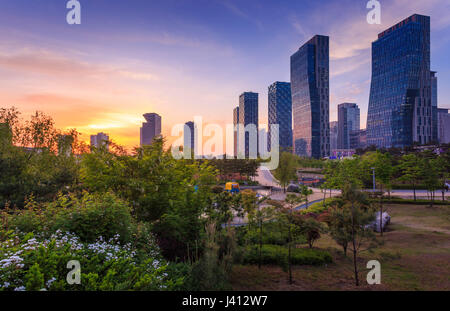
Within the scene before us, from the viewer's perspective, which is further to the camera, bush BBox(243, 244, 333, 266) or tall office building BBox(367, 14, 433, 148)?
tall office building BBox(367, 14, 433, 148)

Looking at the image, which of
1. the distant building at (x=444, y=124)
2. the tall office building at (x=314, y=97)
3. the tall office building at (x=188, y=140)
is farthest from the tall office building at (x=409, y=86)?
the tall office building at (x=188, y=140)

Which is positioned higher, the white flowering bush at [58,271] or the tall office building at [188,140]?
the tall office building at [188,140]

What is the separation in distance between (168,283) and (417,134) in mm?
134103

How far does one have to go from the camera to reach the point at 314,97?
12300 cm

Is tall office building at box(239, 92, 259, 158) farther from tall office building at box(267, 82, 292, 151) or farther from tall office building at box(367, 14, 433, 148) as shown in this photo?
tall office building at box(367, 14, 433, 148)

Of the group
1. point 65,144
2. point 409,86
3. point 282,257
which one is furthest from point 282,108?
point 282,257

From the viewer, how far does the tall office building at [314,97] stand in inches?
4882

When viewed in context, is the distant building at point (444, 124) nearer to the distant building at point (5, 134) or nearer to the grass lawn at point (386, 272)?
the grass lawn at point (386, 272)

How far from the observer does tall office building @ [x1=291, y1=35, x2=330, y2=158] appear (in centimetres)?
12400

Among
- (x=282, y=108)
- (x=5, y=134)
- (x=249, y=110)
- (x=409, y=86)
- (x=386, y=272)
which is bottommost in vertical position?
(x=386, y=272)

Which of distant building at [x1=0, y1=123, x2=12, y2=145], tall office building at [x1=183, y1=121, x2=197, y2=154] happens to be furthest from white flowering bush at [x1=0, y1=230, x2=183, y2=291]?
distant building at [x1=0, y1=123, x2=12, y2=145]

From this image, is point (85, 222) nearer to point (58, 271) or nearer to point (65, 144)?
point (58, 271)
